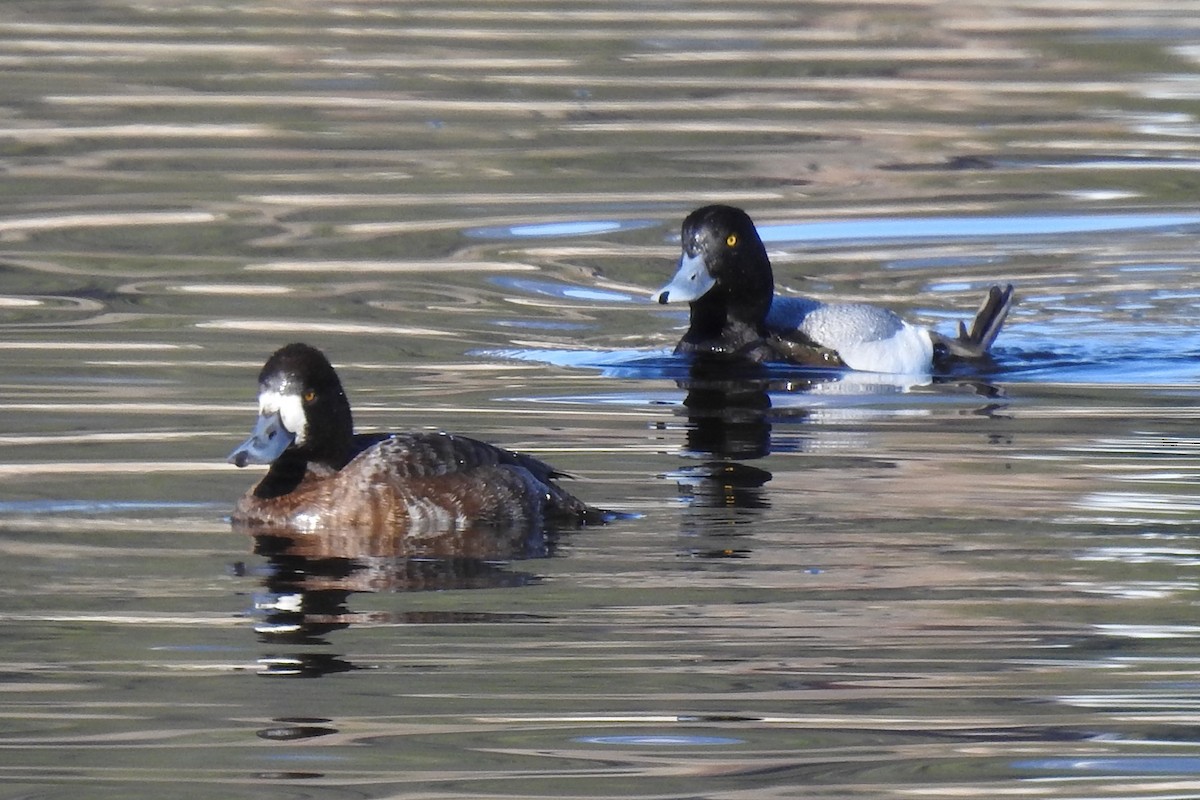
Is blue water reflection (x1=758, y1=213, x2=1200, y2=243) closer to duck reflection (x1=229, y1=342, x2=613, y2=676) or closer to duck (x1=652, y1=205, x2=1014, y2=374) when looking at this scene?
duck (x1=652, y1=205, x2=1014, y2=374)

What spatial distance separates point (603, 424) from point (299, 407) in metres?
2.33

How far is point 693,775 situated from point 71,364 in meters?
6.57

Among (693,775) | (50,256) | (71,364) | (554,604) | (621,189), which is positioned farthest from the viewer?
(621,189)

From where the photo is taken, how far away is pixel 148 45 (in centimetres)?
2462

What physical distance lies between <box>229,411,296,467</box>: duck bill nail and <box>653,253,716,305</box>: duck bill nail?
4368 mm

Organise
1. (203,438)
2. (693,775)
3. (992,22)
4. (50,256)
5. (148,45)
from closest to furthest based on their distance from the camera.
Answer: (693,775) < (203,438) < (50,256) < (148,45) < (992,22)

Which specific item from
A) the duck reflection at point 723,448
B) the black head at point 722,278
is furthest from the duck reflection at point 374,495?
the black head at point 722,278

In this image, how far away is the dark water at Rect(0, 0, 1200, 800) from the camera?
20.7ft

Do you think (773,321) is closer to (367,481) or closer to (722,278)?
(722,278)

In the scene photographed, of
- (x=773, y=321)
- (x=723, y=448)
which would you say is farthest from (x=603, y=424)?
(x=773, y=321)

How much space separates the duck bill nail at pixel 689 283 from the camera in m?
12.8

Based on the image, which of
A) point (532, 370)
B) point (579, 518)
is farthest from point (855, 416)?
point (579, 518)

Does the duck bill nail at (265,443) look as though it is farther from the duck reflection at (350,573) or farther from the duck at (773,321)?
the duck at (773,321)

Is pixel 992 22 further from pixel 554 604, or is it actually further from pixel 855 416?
pixel 554 604
